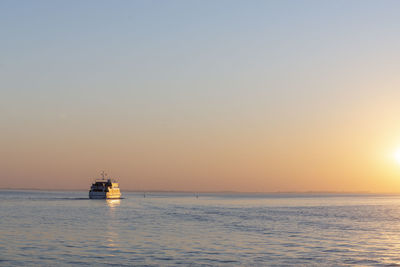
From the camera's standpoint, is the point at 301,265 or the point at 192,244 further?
the point at 192,244

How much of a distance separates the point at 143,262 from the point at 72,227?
30890mm

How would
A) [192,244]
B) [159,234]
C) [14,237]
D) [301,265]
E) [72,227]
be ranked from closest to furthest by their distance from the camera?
[301,265]
[192,244]
[14,237]
[159,234]
[72,227]

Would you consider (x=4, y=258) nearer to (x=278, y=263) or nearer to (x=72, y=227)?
(x=278, y=263)

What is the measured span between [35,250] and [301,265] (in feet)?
70.1

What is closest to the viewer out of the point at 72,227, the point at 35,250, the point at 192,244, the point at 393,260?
the point at 393,260

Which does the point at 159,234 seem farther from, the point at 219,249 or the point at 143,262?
the point at 143,262

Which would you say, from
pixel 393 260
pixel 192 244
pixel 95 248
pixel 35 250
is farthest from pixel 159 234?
pixel 393 260

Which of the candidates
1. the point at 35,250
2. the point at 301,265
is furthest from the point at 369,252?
the point at 35,250

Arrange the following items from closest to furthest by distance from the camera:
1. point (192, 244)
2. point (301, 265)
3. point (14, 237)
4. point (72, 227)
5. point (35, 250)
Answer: point (301, 265)
point (35, 250)
point (192, 244)
point (14, 237)
point (72, 227)

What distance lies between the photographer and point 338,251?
4303 centimetres

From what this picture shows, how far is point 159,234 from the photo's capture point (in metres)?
56.4

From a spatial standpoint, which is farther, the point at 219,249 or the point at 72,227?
the point at 72,227

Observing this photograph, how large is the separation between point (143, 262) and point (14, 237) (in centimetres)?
2119

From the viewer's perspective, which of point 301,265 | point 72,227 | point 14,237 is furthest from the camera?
point 72,227
